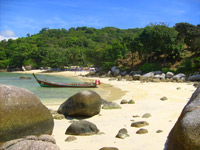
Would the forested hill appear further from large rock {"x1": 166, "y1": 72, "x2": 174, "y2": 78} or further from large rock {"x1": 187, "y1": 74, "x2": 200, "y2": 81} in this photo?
large rock {"x1": 187, "y1": 74, "x2": 200, "y2": 81}

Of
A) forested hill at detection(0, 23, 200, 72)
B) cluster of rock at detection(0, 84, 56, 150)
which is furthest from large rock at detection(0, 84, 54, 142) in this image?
forested hill at detection(0, 23, 200, 72)

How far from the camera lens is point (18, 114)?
5.43 m

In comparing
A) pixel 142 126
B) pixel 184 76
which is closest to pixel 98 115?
pixel 142 126

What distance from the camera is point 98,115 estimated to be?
35.5 ft

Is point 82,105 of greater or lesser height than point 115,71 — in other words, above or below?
below

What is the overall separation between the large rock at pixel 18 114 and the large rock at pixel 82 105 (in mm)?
4249

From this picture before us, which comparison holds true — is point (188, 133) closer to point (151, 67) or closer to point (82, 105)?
point (82, 105)

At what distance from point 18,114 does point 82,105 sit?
5.03 meters

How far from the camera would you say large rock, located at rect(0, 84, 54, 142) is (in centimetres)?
523

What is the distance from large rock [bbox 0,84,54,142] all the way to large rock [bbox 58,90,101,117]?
4249mm

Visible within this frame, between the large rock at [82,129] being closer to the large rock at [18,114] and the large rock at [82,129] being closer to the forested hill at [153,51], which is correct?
the large rock at [18,114]

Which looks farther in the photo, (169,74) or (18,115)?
(169,74)

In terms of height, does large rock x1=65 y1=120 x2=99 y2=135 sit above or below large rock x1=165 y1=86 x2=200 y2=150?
below

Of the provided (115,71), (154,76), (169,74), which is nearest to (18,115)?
(154,76)
